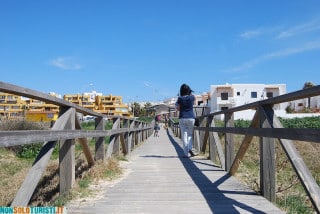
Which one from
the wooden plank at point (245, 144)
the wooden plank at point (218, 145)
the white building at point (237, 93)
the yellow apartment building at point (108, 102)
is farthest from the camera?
the white building at point (237, 93)

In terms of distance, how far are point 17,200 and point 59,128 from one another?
1242mm

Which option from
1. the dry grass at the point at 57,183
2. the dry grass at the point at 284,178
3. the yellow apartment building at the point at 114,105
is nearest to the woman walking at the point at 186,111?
the dry grass at the point at 284,178

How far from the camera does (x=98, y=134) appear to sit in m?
7.06

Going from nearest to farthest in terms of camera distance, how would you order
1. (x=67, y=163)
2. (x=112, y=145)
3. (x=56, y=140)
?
(x=56, y=140)
(x=67, y=163)
(x=112, y=145)

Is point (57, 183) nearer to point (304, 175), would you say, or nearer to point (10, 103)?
point (10, 103)

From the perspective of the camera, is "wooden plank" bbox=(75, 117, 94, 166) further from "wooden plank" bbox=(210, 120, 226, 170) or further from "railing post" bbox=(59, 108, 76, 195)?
"wooden plank" bbox=(210, 120, 226, 170)

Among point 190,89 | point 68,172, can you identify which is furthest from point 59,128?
point 190,89

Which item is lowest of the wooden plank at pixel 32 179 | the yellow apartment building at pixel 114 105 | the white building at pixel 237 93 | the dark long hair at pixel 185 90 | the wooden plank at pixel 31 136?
the wooden plank at pixel 32 179

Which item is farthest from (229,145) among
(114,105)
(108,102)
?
(108,102)

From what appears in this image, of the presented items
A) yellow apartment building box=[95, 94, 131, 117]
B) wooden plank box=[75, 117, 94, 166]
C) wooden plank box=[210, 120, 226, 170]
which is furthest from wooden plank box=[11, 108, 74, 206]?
yellow apartment building box=[95, 94, 131, 117]

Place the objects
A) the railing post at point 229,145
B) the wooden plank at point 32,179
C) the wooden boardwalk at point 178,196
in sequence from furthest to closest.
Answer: the railing post at point 229,145 < the wooden boardwalk at point 178,196 < the wooden plank at point 32,179

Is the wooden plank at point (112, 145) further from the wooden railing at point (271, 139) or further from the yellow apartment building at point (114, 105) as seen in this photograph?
the yellow apartment building at point (114, 105)

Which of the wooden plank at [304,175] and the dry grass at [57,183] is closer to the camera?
the wooden plank at [304,175]

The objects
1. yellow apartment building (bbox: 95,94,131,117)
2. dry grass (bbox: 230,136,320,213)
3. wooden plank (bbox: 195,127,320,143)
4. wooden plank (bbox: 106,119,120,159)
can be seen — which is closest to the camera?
wooden plank (bbox: 195,127,320,143)
